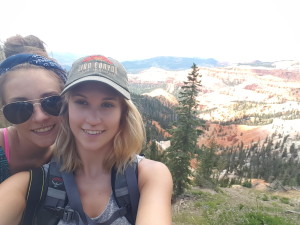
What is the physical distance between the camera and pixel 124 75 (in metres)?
2.27

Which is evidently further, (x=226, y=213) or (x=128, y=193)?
(x=226, y=213)

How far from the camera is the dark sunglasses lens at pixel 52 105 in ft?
8.03

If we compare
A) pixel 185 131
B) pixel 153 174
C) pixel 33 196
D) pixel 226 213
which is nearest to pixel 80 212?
pixel 33 196

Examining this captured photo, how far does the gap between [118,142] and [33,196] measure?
828 millimetres

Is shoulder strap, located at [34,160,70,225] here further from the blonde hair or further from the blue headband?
the blue headband

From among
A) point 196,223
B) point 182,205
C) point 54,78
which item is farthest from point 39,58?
point 182,205

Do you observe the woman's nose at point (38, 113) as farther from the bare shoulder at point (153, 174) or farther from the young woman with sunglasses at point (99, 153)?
the bare shoulder at point (153, 174)

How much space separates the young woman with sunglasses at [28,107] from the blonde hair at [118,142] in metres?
0.15

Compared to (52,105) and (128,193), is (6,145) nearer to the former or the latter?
(52,105)

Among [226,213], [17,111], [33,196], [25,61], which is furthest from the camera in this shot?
[226,213]

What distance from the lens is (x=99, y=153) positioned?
246cm

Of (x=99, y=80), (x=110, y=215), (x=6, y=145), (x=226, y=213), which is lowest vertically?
(x=226, y=213)

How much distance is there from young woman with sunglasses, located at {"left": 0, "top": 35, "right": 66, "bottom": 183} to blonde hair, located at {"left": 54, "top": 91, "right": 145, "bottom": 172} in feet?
0.49

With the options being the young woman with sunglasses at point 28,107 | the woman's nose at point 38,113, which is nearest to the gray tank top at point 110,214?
the young woman with sunglasses at point 28,107
